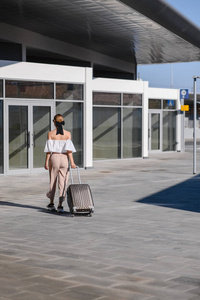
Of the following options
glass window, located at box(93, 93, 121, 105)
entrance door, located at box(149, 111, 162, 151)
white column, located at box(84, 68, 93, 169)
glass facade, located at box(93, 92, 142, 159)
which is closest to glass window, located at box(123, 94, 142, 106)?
glass facade, located at box(93, 92, 142, 159)

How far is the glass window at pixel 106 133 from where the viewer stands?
2434 centimetres

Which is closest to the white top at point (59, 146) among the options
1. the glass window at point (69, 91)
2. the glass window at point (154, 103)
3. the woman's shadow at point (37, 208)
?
the woman's shadow at point (37, 208)

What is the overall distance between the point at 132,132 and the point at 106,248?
1898 centimetres

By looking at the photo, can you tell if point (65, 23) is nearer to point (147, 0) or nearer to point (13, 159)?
point (147, 0)

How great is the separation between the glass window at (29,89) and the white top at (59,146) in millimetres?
8325

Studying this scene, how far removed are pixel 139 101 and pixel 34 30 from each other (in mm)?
6225

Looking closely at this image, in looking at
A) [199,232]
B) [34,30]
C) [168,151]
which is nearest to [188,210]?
[199,232]

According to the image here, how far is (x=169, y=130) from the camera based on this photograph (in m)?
31.7

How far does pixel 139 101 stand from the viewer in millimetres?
26406

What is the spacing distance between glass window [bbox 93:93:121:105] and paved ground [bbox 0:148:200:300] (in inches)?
414

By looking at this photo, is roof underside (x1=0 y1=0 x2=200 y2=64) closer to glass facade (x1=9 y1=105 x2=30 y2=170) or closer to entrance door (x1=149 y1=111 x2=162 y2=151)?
glass facade (x1=9 y1=105 x2=30 y2=170)

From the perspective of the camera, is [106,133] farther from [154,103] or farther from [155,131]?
[154,103]

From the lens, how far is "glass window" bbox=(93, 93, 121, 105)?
24.2 metres

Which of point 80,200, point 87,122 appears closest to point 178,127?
point 87,122
